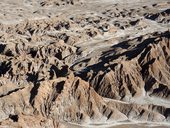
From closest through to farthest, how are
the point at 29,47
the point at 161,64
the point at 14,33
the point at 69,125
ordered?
the point at 69,125 → the point at 161,64 → the point at 29,47 → the point at 14,33

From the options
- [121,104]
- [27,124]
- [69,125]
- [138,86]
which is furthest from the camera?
[138,86]

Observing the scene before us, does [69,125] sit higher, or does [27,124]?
[27,124]

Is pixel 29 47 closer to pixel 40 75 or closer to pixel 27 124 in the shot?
pixel 40 75

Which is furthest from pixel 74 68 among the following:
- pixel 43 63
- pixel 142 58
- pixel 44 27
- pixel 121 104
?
pixel 44 27

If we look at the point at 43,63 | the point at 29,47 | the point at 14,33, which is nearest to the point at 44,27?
the point at 14,33

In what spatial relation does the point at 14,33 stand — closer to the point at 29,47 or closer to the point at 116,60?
the point at 29,47

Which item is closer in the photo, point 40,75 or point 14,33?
point 40,75
